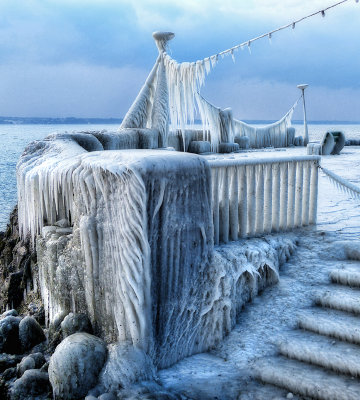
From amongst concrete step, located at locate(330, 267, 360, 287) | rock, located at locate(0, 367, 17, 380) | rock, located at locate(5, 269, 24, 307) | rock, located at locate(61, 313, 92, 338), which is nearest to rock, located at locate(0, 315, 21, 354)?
rock, located at locate(0, 367, 17, 380)

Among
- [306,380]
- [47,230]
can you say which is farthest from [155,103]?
[306,380]

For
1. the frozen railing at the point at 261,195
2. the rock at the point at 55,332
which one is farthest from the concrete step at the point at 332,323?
the rock at the point at 55,332

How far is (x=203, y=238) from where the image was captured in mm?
3379

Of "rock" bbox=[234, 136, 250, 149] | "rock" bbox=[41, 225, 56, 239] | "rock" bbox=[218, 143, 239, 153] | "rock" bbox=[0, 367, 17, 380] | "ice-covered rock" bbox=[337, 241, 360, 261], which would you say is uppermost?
"rock" bbox=[234, 136, 250, 149]

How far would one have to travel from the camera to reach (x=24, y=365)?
337 centimetres

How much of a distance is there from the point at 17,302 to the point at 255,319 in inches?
118

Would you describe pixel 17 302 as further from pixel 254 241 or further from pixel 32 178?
pixel 254 241

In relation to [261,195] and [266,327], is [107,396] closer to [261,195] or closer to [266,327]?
[266,327]

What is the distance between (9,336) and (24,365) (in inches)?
20.2

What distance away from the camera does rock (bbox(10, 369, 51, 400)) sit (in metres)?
3.10

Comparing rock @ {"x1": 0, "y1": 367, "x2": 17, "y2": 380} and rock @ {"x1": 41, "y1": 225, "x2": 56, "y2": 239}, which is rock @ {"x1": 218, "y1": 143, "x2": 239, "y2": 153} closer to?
rock @ {"x1": 41, "y1": 225, "x2": 56, "y2": 239}

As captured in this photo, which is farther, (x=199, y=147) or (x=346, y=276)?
(x=199, y=147)

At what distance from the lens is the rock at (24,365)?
3.36m

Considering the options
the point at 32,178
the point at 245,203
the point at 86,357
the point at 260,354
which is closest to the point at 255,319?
the point at 260,354
